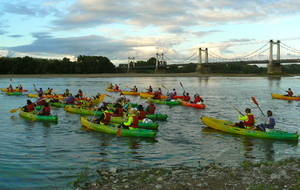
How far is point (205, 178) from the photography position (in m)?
7.32

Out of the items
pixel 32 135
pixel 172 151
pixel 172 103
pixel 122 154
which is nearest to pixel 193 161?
pixel 172 151

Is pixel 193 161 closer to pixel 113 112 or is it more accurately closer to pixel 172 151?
pixel 172 151

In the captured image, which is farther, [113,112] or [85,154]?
[113,112]

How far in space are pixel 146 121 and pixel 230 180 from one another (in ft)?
27.5

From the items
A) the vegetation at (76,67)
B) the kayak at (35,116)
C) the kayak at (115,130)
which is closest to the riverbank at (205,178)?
the kayak at (115,130)

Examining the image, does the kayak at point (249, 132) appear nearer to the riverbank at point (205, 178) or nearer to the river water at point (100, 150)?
the river water at point (100, 150)

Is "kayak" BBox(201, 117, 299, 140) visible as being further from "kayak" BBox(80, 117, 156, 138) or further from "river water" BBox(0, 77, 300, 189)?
"kayak" BBox(80, 117, 156, 138)

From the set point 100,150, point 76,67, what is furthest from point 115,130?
point 76,67

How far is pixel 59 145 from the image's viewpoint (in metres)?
12.1

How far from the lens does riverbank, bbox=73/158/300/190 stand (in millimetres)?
6684

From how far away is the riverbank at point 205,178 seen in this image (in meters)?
6.68

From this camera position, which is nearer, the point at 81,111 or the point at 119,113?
the point at 119,113

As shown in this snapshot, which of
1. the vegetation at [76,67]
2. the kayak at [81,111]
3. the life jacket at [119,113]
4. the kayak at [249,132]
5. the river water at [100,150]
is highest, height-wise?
the vegetation at [76,67]

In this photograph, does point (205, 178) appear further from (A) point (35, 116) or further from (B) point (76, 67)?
(B) point (76, 67)
